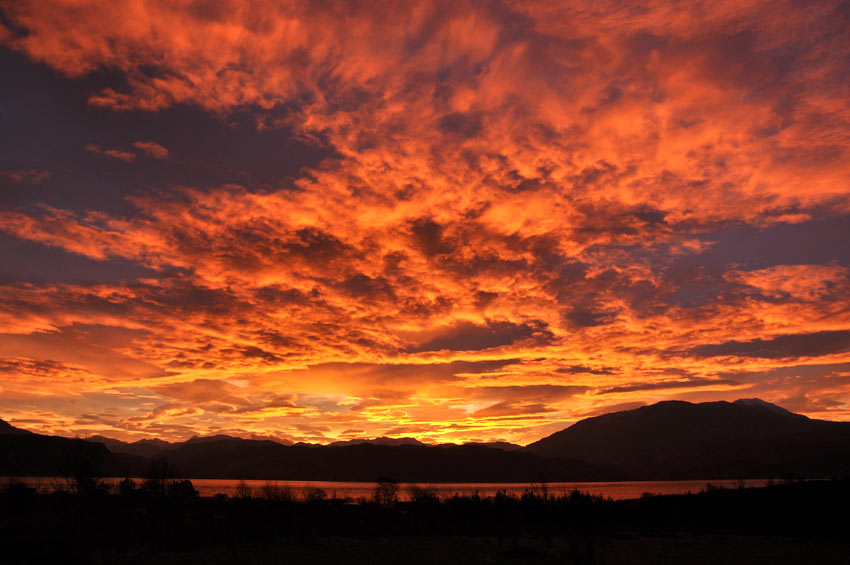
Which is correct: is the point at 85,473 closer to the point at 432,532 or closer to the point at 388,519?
the point at 432,532

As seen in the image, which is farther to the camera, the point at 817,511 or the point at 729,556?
the point at 817,511

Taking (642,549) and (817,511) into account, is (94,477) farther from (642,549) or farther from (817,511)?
(817,511)

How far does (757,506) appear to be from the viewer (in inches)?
2569

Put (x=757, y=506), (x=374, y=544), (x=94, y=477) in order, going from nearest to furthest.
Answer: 1. (x=374, y=544)
2. (x=94, y=477)
3. (x=757, y=506)

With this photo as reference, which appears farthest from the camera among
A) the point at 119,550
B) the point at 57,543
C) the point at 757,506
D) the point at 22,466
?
the point at 22,466

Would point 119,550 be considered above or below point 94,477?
below

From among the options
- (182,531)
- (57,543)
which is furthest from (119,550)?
(182,531)

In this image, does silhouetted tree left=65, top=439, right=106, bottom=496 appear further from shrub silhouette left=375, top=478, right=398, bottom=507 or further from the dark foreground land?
shrub silhouette left=375, top=478, right=398, bottom=507

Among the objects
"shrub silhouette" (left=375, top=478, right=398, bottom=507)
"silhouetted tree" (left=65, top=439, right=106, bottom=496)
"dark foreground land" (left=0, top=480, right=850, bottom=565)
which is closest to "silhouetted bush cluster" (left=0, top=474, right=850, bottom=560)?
"dark foreground land" (left=0, top=480, right=850, bottom=565)

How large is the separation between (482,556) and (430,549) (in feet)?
17.9

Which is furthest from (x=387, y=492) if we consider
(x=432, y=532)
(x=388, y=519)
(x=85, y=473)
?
(x=85, y=473)

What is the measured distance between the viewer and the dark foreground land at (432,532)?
108 ft

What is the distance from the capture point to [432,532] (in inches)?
2152

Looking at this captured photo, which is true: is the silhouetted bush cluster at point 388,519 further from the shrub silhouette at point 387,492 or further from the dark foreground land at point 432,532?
the shrub silhouette at point 387,492
